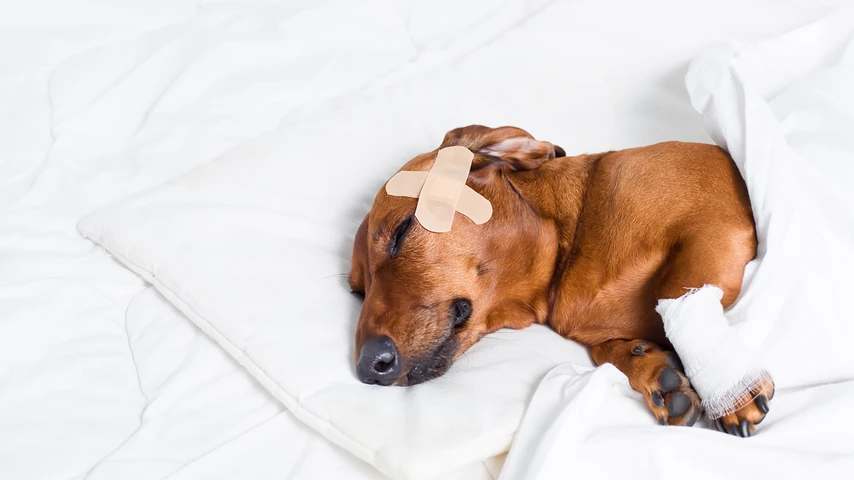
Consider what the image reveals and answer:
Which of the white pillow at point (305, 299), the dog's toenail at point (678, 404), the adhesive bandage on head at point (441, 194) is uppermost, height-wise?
the adhesive bandage on head at point (441, 194)

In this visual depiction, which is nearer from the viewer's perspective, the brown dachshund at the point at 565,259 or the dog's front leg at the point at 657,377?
the dog's front leg at the point at 657,377

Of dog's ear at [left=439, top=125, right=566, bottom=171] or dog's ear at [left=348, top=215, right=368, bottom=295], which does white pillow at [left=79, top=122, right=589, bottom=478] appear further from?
dog's ear at [left=439, top=125, right=566, bottom=171]

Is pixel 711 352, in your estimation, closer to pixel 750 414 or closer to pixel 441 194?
pixel 750 414

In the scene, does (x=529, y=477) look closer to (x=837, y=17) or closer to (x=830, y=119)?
(x=830, y=119)

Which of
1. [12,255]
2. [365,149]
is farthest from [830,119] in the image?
[12,255]

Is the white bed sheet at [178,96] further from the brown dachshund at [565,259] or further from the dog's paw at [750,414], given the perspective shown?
the dog's paw at [750,414]

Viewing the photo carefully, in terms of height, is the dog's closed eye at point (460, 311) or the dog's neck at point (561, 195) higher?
the dog's neck at point (561, 195)

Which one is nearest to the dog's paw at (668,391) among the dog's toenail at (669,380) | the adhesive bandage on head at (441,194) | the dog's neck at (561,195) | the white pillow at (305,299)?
the dog's toenail at (669,380)

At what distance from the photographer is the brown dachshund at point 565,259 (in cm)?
204

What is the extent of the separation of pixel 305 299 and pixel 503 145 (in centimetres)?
79

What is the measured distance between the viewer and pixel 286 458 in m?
1.94

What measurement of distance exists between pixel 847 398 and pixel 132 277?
2.24 meters

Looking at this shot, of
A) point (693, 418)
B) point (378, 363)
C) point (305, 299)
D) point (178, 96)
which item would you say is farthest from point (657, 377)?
point (178, 96)

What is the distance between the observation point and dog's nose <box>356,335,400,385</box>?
2.00 meters
